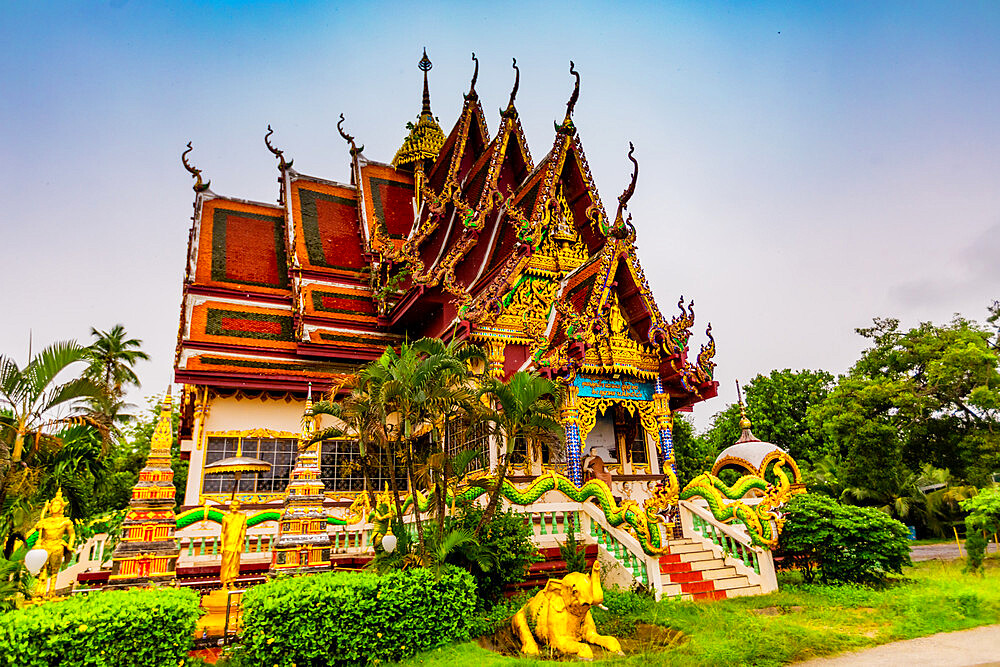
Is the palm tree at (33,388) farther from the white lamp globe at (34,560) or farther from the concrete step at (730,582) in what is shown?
the concrete step at (730,582)

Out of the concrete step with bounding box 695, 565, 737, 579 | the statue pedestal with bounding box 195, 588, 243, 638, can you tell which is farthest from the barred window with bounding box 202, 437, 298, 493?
the concrete step with bounding box 695, 565, 737, 579

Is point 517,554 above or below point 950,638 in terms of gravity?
above

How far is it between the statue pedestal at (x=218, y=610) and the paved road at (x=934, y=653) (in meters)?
6.18

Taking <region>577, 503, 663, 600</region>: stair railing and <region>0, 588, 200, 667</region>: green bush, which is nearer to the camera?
<region>0, 588, 200, 667</region>: green bush

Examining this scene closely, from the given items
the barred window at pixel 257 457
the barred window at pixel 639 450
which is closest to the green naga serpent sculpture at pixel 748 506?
the barred window at pixel 639 450

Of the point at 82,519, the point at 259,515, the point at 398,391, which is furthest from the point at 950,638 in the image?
the point at 82,519

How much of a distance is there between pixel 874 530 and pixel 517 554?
5.14 metres

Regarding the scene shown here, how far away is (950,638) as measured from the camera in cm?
643

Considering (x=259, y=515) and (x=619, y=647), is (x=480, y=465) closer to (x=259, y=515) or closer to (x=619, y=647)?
(x=259, y=515)

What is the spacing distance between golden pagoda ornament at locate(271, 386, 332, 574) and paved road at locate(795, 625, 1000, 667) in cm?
553

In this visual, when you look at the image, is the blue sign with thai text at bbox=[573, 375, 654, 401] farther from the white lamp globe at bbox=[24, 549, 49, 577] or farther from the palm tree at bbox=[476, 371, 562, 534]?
the white lamp globe at bbox=[24, 549, 49, 577]

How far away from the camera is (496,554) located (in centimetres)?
805

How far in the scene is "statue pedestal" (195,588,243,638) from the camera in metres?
A: 7.63

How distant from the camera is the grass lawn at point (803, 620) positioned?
5949 millimetres
